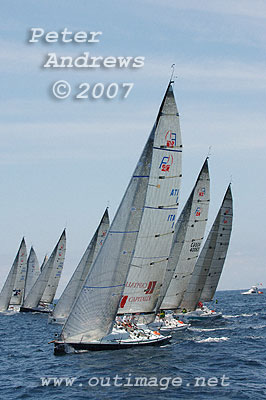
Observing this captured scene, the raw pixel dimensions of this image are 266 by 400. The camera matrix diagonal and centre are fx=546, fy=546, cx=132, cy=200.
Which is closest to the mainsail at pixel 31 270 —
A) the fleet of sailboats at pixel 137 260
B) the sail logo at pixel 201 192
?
the sail logo at pixel 201 192

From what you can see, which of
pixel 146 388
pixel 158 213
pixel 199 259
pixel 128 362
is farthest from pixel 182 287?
pixel 146 388

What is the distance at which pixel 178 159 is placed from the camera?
114ft

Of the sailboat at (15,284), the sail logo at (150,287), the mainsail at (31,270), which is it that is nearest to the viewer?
the sail logo at (150,287)

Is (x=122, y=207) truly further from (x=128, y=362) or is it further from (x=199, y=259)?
(x=199, y=259)

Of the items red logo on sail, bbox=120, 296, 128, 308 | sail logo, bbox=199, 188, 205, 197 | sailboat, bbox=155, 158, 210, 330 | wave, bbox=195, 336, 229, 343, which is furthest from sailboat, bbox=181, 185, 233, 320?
red logo on sail, bbox=120, 296, 128, 308

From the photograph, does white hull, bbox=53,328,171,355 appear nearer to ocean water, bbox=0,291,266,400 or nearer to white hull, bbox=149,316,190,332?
ocean water, bbox=0,291,266,400

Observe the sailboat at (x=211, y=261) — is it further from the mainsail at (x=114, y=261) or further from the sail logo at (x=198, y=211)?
the mainsail at (x=114, y=261)

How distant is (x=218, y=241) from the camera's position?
2197 inches

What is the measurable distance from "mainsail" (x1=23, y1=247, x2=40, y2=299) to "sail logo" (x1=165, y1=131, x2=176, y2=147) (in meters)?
48.5

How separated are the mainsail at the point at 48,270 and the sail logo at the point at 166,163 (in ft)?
120

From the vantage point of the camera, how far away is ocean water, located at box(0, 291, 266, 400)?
2461 cm

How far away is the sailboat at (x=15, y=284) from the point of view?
243ft

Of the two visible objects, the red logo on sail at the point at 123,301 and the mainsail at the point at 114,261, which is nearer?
the mainsail at the point at 114,261

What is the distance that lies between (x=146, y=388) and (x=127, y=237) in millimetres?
10541
